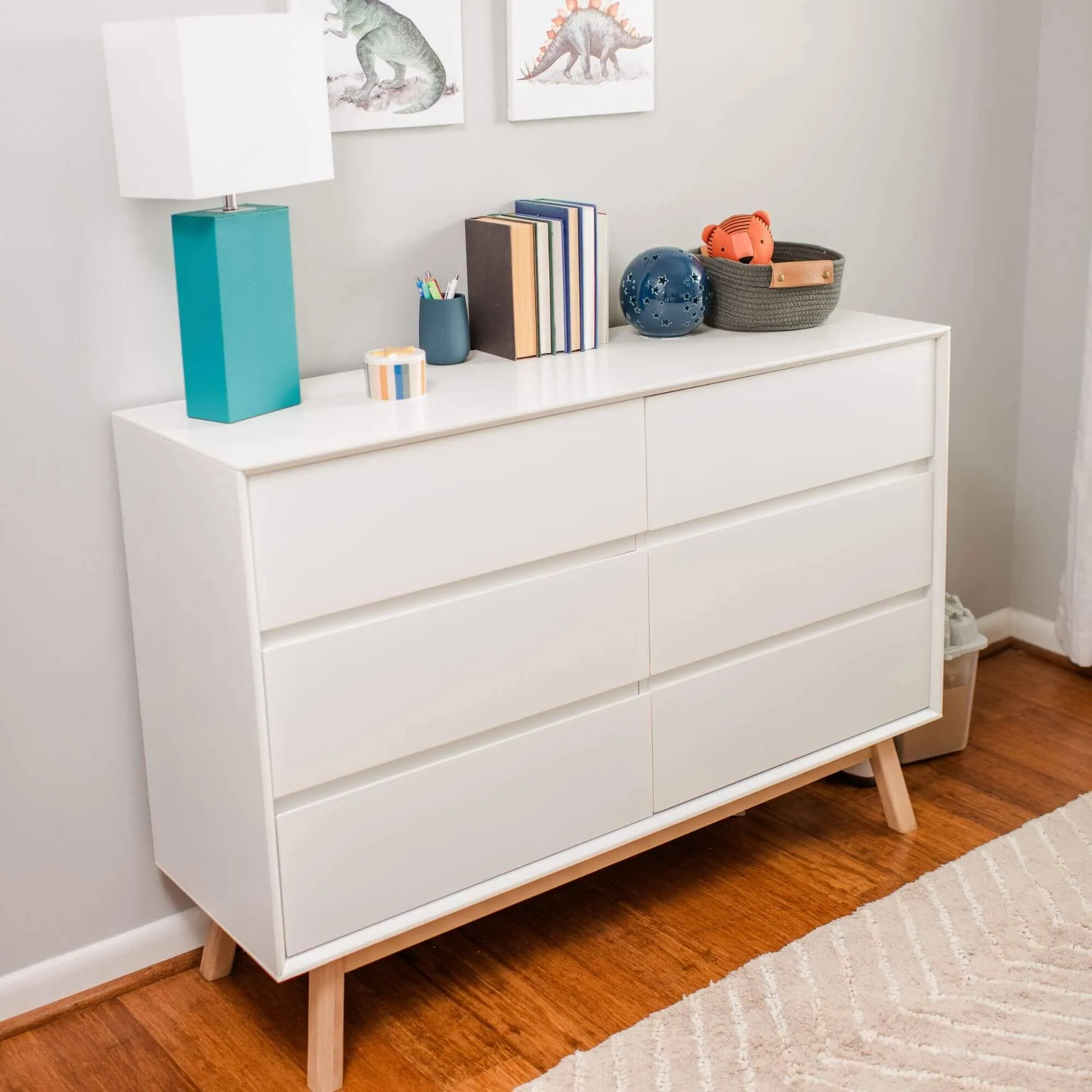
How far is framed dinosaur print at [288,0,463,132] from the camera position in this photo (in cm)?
188

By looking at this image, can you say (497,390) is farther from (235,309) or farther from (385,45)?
(385,45)

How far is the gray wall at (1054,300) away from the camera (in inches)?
→ 108

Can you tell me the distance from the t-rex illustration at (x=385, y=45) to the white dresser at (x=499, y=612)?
412mm

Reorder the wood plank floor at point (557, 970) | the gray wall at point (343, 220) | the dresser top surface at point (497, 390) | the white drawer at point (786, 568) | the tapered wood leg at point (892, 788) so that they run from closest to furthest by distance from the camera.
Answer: the dresser top surface at point (497, 390) < the gray wall at point (343, 220) < the wood plank floor at point (557, 970) < the white drawer at point (786, 568) < the tapered wood leg at point (892, 788)

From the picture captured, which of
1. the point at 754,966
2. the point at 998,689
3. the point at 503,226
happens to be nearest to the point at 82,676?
the point at 503,226

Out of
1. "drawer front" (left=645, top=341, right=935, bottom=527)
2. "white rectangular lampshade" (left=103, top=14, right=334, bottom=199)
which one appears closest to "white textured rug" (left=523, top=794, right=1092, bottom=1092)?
"drawer front" (left=645, top=341, right=935, bottom=527)

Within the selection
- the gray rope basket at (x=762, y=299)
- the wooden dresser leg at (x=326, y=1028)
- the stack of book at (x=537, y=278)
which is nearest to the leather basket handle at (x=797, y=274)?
the gray rope basket at (x=762, y=299)

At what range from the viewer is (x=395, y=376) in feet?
5.89

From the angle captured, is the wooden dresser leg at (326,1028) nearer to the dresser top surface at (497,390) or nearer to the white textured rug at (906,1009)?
the white textured rug at (906,1009)

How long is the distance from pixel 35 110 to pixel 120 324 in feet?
0.93

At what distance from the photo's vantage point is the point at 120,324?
180cm

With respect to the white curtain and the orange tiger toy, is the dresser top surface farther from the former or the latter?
the white curtain

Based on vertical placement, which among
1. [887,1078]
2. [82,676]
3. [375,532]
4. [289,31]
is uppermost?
[289,31]

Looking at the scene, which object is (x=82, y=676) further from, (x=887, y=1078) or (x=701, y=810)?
(x=887, y=1078)
